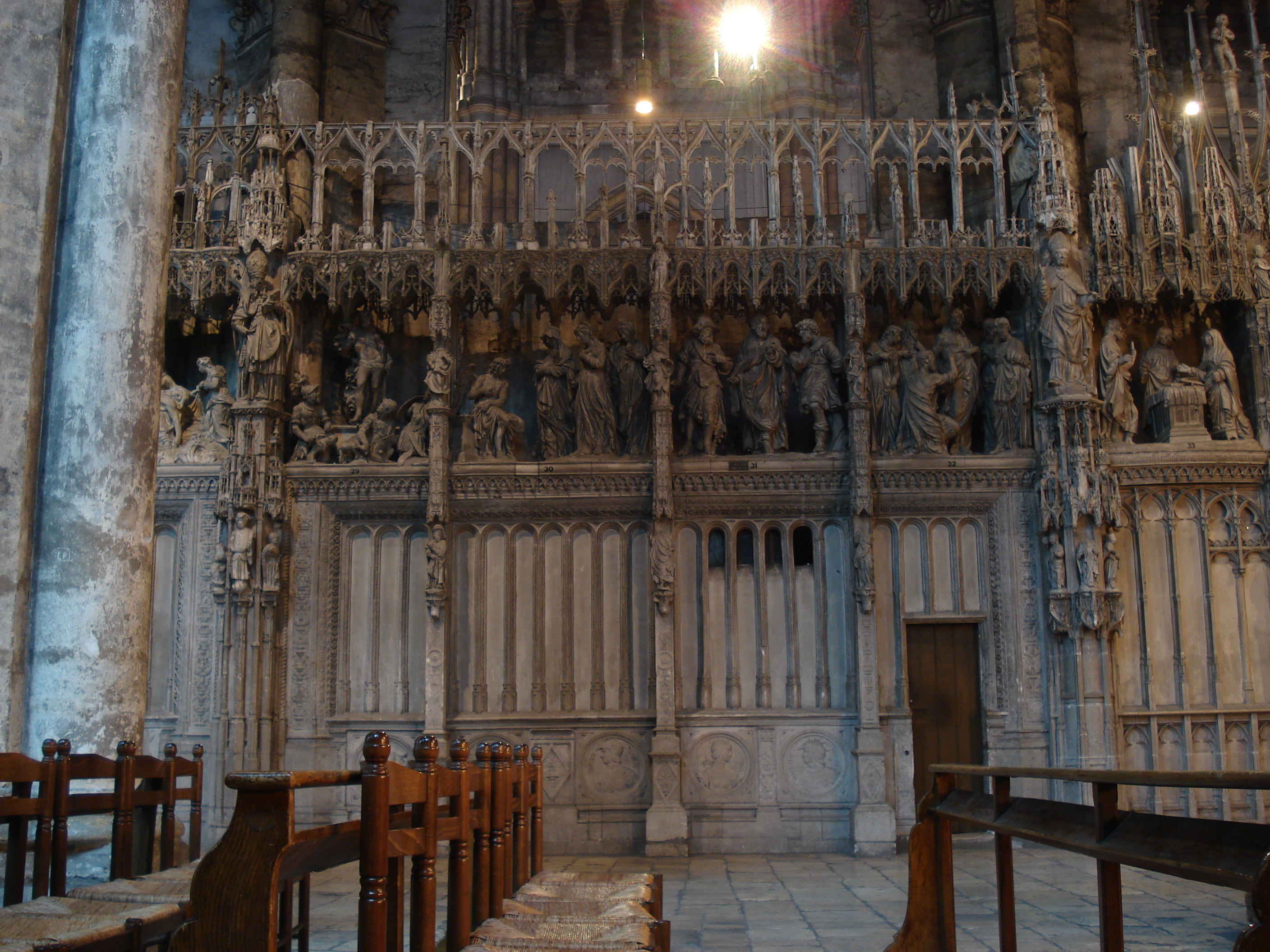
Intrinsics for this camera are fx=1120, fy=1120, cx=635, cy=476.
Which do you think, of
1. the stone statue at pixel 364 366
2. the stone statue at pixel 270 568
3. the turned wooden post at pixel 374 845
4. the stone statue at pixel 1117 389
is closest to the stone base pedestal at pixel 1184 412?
the stone statue at pixel 1117 389

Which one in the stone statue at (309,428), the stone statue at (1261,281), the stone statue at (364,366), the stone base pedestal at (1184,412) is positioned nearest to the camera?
the stone base pedestal at (1184,412)

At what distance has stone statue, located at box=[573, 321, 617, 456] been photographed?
13438 millimetres

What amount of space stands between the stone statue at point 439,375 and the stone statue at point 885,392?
4987 mm

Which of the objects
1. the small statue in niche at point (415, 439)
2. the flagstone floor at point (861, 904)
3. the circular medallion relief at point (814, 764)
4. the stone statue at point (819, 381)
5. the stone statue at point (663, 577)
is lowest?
the flagstone floor at point (861, 904)

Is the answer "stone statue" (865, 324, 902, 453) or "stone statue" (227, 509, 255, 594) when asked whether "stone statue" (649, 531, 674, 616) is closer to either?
"stone statue" (865, 324, 902, 453)

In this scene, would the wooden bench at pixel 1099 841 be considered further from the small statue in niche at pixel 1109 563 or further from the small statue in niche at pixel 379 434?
the small statue in niche at pixel 379 434

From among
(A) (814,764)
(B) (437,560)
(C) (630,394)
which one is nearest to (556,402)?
(C) (630,394)

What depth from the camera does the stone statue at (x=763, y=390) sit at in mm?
13336

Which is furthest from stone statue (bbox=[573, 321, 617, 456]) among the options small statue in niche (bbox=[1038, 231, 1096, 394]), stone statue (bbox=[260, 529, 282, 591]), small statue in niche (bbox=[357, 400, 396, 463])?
small statue in niche (bbox=[1038, 231, 1096, 394])

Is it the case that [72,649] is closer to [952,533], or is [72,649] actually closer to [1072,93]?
[952,533]

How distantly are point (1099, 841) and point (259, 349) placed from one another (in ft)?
37.4

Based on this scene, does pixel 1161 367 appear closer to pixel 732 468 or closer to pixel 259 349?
pixel 732 468

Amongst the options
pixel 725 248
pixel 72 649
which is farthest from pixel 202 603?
pixel 725 248

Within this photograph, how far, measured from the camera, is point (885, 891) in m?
9.76
